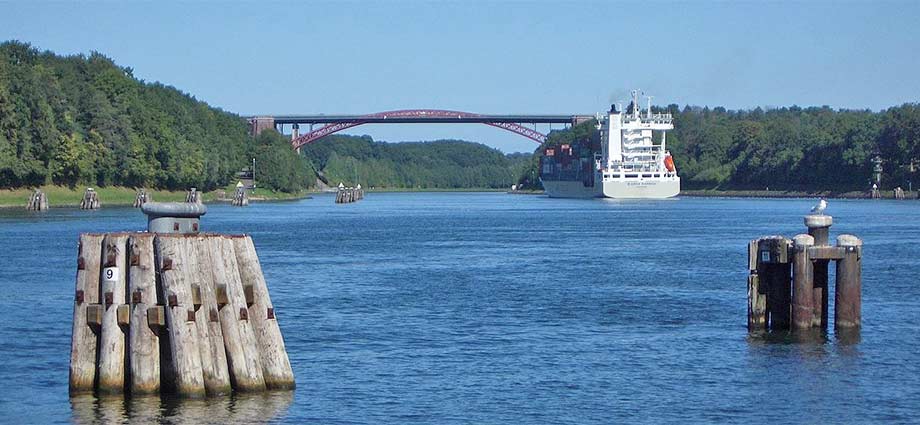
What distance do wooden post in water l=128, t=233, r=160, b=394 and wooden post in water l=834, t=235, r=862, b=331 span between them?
1361 cm

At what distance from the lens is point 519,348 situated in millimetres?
26938

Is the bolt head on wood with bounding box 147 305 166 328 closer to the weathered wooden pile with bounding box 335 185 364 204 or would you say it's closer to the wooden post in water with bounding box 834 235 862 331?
the wooden post in water with bounding box 834 235 862 331

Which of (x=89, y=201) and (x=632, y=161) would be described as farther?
(x=632, y=161)

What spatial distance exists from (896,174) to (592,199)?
126 ft

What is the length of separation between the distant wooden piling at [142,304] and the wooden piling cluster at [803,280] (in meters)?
12.8

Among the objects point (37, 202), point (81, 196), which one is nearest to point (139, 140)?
point (81, 196)

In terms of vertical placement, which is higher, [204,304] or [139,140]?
[139,140]

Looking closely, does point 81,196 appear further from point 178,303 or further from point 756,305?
point 178,303

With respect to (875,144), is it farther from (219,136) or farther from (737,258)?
(737,258)

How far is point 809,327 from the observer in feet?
91.4

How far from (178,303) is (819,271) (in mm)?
14075

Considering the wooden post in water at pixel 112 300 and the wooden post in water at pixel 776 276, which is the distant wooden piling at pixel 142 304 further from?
the wooden post in water at pixel 776 276

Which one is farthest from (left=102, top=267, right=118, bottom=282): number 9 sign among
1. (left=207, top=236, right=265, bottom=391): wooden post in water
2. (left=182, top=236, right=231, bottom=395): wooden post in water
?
(left=207, top=236, right=265, bottom=391): wooden post in water

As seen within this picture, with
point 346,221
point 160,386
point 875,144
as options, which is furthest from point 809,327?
point 875,144
